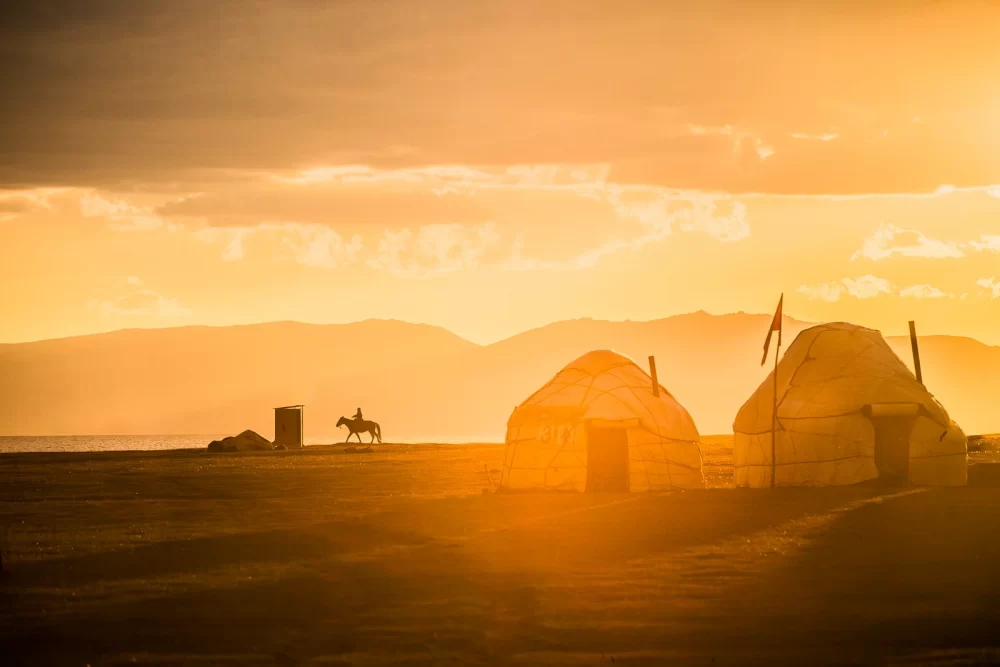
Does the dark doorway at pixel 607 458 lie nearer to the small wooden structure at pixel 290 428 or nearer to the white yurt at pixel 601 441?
the white yurt at pixel 601 441

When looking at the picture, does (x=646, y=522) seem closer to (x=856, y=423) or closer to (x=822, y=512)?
(x=822, y=512)

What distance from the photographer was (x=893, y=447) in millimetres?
37406

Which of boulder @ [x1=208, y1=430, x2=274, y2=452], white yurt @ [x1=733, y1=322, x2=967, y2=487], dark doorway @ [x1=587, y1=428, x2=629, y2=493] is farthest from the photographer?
boulder @ [x1=208, y1=430, x2=274, y2=452]

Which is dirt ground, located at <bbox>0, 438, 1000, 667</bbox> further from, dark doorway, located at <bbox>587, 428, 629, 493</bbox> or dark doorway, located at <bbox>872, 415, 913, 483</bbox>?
dark doorway, located at <bbox>872, 415, 913, 483</bbox>

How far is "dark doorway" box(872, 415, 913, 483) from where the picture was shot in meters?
37.0

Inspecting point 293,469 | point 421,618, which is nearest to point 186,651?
point 421,618

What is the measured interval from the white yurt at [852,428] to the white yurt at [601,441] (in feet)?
8.16

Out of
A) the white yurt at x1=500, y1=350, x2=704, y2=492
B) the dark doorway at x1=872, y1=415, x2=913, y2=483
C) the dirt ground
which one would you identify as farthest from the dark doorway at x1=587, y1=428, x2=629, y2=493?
the dark doorway at x1=872, y1=415, x2=913, y2=483

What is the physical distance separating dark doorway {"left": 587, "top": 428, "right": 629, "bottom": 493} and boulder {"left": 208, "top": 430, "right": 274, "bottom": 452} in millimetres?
40002

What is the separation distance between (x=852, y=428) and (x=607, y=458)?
7.27 metres

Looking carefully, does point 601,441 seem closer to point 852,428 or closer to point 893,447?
point 852,428

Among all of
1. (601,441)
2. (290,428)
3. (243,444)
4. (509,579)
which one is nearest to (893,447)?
(601,441)

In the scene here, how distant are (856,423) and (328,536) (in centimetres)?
1807

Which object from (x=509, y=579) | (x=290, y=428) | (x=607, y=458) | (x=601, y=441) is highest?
(x=290, y=428)
